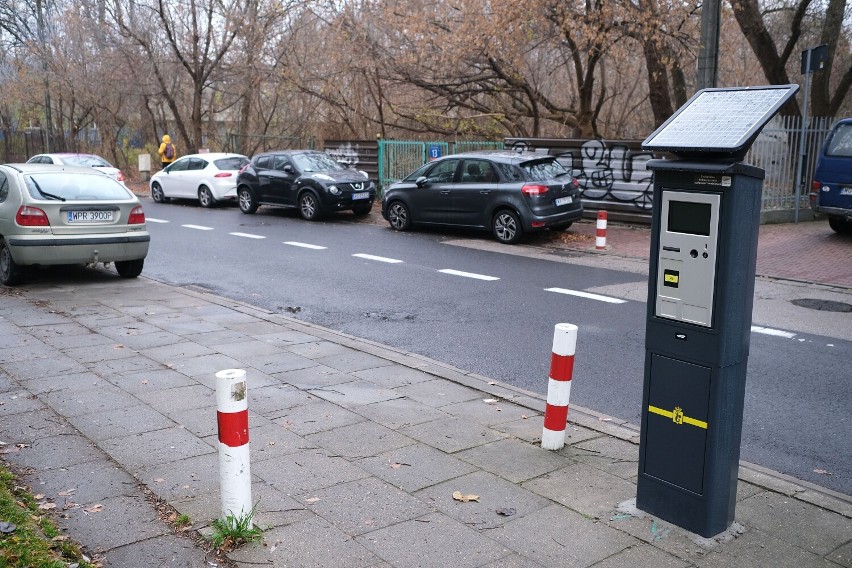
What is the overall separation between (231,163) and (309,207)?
559 cm

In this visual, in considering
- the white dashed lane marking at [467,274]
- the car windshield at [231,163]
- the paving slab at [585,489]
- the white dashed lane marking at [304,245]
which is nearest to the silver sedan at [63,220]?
the white dashed lane marking at [304,245]

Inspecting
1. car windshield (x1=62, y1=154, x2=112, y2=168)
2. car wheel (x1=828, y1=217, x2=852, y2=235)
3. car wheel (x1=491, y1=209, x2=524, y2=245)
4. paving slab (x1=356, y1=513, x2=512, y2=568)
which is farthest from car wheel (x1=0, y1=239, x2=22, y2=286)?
Answer: car windshield (x1=62, y1=154, x2=112, y2=168)

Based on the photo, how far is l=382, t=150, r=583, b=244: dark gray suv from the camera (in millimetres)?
15109

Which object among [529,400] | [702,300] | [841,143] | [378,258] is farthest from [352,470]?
[841,143]

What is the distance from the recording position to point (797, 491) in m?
Result: 4.65

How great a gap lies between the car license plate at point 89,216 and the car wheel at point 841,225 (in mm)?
12916

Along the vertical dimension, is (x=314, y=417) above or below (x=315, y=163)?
below

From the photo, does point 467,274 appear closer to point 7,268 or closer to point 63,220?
point 63,220

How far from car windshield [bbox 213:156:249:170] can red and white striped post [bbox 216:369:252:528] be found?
827 inches

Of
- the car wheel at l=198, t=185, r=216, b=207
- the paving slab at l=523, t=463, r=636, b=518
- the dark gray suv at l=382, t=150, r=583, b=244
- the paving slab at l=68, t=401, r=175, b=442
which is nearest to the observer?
the paving slab at l=523, t=463, r=636, b=518

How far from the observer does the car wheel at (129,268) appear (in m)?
11.9

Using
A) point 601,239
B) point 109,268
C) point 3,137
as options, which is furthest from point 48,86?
point 601,239

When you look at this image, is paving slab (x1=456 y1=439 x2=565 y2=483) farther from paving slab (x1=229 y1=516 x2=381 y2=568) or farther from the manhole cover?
the manhole cover

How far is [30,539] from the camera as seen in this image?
378 cm
